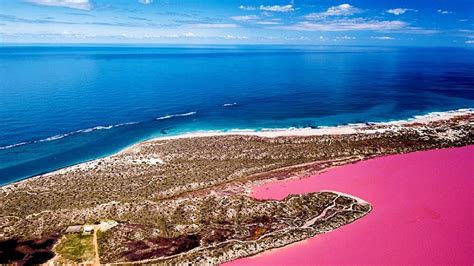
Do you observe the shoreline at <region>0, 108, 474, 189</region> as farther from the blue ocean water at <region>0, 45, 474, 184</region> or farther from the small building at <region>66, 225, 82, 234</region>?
the small building at <region>66, 225, 82, 234</region>

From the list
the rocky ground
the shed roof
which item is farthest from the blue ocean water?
the shed roof

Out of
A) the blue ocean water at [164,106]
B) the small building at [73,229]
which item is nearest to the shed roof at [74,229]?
the small building at [73,229]

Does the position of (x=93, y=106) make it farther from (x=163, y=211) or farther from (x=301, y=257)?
(x=301, y=257)

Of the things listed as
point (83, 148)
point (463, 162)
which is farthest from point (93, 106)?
point (463, 162)

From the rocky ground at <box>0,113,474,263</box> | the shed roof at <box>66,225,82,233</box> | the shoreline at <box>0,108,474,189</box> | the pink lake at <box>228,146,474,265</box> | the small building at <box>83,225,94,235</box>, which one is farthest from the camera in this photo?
the shoreline at <box>0,108,474,189</box>

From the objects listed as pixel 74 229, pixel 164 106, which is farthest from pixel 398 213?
pixel 164 106

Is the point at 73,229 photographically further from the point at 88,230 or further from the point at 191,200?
the point at 191,200

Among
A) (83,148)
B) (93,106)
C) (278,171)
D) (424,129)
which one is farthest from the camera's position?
(93,106)
